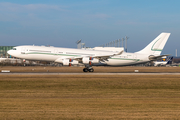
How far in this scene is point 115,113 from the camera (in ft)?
44.8

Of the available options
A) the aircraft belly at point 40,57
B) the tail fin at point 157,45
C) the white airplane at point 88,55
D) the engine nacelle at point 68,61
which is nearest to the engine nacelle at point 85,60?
the white airplane at point 88,55

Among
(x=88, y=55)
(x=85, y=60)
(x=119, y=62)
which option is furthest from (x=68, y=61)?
(x=119, y=62)

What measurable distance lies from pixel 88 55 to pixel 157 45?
15.6m

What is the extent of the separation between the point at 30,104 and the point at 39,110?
2.16m

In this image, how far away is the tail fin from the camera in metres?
53.8

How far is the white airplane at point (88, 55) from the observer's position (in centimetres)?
4791

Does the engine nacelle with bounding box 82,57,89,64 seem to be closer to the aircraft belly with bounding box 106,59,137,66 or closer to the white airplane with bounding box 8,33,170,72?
the white airplane with bounding box 8,33,170,72

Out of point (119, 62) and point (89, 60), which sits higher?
point (89, 60)

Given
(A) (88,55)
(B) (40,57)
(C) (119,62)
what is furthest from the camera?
(C) (119,62)

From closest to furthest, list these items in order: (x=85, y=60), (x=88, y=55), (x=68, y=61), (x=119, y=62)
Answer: (x=68, y=61)
(x=85, y=60)
(x=88, y=55)
(x=119, y=62)

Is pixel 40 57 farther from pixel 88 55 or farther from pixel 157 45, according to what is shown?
→ pixel 157 45

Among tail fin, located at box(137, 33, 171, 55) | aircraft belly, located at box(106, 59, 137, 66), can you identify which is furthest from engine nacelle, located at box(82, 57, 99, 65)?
tail fin, located at box(137, 33, 171, 55)

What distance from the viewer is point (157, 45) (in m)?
53.8

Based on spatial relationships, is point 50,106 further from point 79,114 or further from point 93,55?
point 93,55
